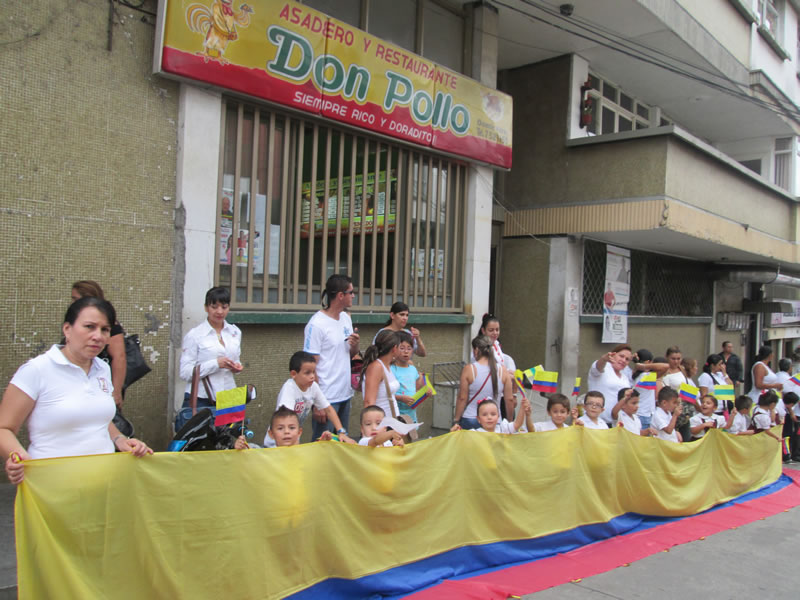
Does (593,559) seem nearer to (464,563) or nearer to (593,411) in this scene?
(464,563)

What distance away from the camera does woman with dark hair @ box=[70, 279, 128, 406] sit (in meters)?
4.38

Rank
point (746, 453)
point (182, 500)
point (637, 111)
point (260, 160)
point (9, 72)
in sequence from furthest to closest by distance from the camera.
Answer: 1. point (637, 111)
2. point (746, 453)
3. point (260, 160)
4. point (9, 72)
5. point (182, 500)

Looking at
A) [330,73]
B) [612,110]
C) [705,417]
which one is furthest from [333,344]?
[612,110]

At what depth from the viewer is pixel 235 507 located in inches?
137

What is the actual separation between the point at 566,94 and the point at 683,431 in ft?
20.7

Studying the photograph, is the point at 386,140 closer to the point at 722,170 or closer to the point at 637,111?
A: the point at 722,170

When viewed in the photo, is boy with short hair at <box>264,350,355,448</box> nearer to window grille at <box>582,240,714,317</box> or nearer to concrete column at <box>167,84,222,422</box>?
concrete column at <box>167,84,222,422</box>

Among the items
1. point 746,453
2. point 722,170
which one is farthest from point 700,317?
point 746,453

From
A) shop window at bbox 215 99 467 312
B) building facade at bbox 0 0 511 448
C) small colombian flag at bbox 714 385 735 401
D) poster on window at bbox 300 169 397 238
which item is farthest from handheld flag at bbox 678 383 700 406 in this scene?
poster on window at bbox 300 169 397 238

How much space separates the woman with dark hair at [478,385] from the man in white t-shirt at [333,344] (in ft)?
3.76

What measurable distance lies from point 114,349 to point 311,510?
185cm

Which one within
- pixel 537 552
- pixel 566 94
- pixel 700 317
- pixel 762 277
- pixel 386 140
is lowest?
pixel 537 552

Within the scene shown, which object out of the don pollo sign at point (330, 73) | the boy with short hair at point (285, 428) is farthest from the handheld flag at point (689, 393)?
the boy with short hair at point (285, 428)

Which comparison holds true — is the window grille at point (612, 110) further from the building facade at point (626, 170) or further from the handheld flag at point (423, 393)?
the handheld flag at point (423, 393)
